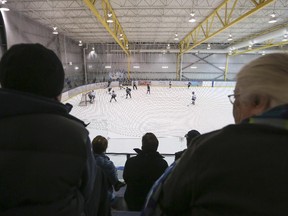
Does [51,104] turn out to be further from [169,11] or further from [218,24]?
[218,24]

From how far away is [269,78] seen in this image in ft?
2.68

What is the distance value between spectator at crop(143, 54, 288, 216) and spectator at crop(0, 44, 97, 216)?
40 cm

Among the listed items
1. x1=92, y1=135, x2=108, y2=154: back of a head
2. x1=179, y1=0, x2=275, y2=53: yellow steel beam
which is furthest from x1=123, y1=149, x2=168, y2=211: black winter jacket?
x1=179, y1=0, x2=275, y2=53: yellow steel beam

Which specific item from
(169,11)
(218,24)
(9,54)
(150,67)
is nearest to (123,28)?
(169,11)

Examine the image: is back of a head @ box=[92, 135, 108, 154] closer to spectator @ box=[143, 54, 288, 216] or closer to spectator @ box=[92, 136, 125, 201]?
spectator @ box=[92, 136, 125, 201]

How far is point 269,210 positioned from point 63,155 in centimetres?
74

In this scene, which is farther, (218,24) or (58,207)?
(218,24)

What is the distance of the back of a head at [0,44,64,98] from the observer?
0.96 meters

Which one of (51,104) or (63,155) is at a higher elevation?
(51,104)

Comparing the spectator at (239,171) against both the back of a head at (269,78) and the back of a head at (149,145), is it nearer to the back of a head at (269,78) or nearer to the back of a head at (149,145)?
the back of a head at (269,78)

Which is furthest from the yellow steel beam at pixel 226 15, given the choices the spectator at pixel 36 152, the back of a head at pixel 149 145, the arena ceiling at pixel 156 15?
the spectator at pixel 36 152

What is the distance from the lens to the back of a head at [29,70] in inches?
37.9

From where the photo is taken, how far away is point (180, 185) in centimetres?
74

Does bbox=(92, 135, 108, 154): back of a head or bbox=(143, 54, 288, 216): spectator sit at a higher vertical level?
bbox=(143, 54, 288, 216): spectator
